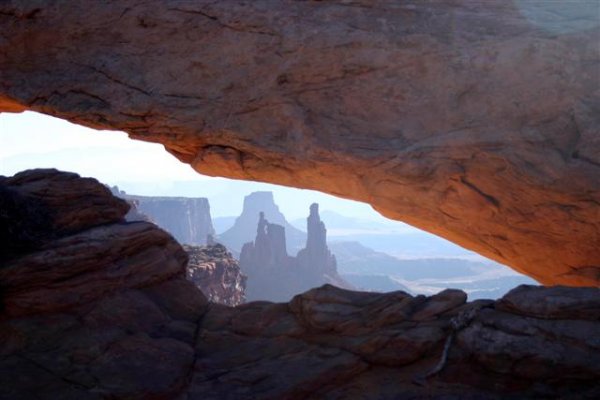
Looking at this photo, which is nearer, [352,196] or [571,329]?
[571,329]

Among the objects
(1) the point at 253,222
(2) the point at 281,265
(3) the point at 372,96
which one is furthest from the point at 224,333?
(1) the point at 253,222

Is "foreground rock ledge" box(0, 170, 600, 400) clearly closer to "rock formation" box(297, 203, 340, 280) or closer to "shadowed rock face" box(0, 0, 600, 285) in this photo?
"shadowed rock face" box(0, 0, 600, 285)

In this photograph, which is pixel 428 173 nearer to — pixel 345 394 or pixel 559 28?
pixel 559 28

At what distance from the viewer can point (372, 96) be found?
40.3 ft

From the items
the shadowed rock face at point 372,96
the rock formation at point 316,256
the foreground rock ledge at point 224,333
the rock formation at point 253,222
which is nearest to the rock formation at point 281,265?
the rock formation at point 316,256

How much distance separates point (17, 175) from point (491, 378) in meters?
10.3

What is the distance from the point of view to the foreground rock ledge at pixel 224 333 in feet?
29.6

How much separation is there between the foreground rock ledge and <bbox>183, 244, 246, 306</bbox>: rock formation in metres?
35.0

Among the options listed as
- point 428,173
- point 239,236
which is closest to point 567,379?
point 428,173

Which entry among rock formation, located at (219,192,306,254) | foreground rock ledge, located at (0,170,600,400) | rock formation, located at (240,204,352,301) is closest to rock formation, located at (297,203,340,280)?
rock formation, located at (240,204,352,301)

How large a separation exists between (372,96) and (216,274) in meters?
40.7

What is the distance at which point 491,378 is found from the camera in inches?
351

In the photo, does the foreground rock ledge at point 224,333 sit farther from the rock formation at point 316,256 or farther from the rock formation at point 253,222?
the rock formation at point 253,222

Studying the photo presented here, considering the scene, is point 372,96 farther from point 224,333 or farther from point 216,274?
point 216,274
